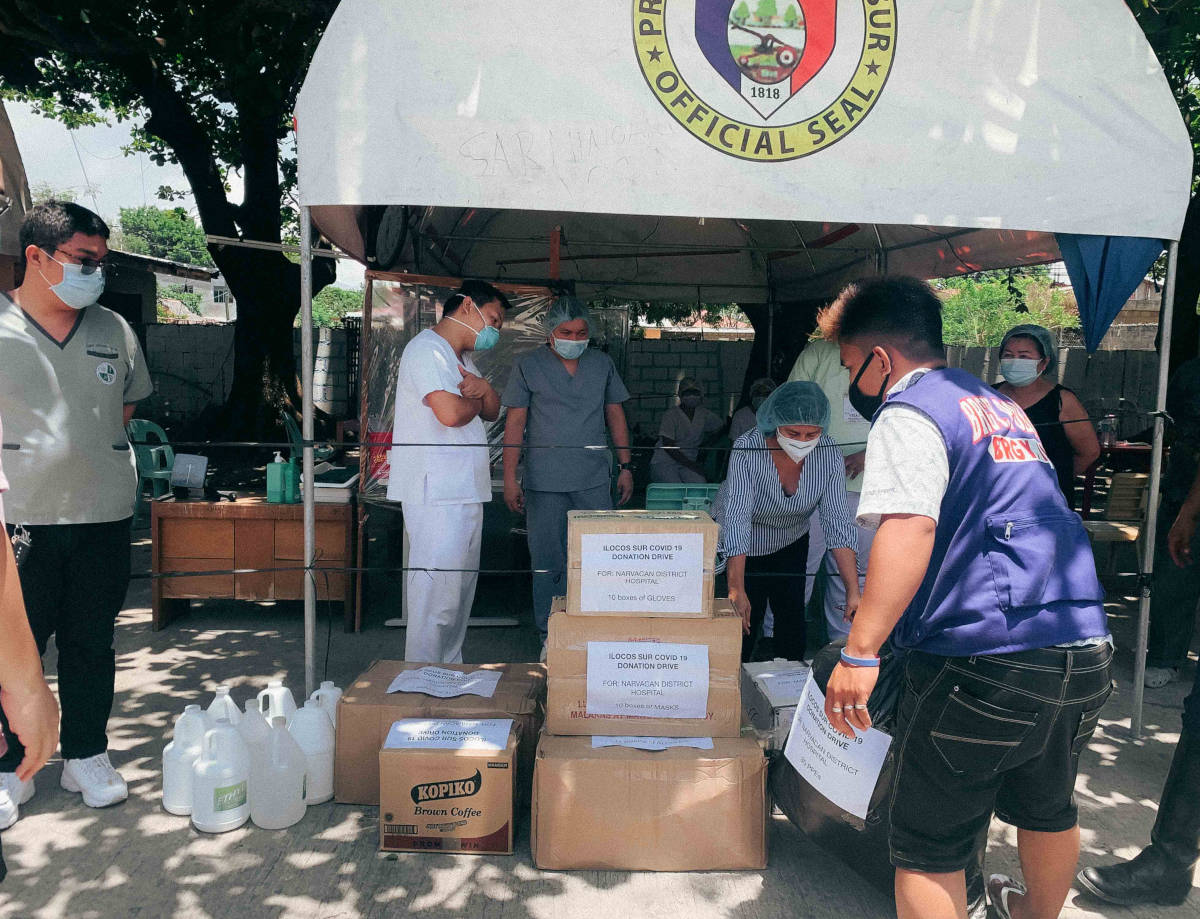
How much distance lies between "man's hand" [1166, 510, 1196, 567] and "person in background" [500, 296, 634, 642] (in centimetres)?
263

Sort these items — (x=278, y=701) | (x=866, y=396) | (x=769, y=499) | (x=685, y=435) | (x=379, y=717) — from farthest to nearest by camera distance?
(x=685, y=435) < (x=769, y=499) < (x=278, y=701) < (x=379, y=717) < (x=866, y=396)

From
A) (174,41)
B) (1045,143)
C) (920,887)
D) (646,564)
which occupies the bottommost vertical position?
(920,887)

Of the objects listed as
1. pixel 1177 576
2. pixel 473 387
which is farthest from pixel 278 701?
pixel 1177 576

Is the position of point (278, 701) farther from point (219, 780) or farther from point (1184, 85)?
point (1184, 85)

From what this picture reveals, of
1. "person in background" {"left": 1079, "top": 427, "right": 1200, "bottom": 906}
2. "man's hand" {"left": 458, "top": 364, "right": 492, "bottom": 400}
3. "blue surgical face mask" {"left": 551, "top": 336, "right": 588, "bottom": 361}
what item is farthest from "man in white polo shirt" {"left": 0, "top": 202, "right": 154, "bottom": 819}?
"person in background" {"left": 1079, "top": 427, "right": 1200, "bottom": 906}

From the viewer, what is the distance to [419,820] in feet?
9.67

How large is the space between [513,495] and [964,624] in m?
2.77

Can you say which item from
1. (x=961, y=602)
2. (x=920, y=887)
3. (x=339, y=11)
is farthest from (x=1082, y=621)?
(x=339, y=11)

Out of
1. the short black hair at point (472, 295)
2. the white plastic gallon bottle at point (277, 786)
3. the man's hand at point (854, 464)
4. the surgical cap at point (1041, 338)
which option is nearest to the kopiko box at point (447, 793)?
the white plastic gallon bottle at point (277, 786)

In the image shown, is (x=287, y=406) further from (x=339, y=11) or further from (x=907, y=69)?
(x=907, y=69)

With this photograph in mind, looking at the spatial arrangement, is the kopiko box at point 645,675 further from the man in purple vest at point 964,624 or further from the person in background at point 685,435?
the person in background at point 685,435

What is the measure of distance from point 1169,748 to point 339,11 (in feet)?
15.3

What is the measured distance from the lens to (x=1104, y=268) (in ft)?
12.5

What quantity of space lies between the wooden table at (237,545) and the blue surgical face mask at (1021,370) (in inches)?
144
